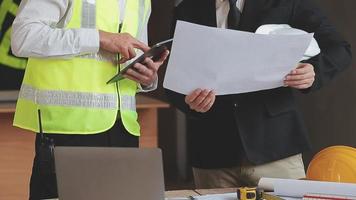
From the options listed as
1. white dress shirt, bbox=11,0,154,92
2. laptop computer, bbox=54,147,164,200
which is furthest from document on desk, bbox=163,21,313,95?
laptop computer, bbox=54,147,164,200

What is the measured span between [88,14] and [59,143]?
343 mm

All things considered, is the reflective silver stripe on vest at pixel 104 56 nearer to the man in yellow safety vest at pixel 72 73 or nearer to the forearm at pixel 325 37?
Answer: the man in yellow safety vest at pixel 72 73

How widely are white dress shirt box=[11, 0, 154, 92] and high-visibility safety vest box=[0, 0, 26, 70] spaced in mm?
3539

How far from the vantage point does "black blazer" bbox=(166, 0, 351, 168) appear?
1853 millimetres

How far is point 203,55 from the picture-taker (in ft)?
5.10

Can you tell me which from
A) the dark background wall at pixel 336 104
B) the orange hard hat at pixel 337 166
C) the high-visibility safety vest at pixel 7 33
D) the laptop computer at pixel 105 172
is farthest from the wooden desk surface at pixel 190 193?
the high-visibility safety vest at pixel 7 33

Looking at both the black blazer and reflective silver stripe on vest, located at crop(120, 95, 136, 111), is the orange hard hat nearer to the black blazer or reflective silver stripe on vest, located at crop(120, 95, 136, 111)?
the black blazer

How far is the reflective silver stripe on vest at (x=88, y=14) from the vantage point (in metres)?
1.61

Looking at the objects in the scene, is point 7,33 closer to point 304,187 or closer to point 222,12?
point 222,12

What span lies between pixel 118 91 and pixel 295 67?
0.48 m

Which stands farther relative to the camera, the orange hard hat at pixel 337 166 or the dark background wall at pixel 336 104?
the dark background wall at pixel 336 104

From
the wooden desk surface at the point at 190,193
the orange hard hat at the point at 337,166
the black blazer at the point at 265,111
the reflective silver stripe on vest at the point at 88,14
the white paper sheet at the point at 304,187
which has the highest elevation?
the reflective silver stripe on vest at the point at 88,14

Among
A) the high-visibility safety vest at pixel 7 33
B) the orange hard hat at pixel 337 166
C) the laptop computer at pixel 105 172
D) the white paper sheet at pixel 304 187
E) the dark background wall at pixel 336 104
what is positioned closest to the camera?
the laptop computer at pixel 105 172

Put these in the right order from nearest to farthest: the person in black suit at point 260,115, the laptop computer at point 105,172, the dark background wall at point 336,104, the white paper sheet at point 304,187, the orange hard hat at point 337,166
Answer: the laptop computer at point 105,172 → the white paper sheet at point 304,187 → the orange hard hat at point 337,166 → the person in black suit at point 260,115 → the dark background wall at point 336,104
